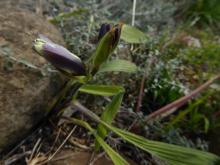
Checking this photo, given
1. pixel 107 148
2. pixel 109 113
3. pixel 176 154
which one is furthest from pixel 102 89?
pixel 176 154

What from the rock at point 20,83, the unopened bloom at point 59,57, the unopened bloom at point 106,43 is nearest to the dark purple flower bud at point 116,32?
the unopened bloom at point 106,43

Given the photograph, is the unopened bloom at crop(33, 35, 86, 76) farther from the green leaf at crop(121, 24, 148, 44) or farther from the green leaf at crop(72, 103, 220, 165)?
the green leaf at crop(121, 24, 148, 44)

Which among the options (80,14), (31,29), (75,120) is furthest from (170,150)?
(80,14)

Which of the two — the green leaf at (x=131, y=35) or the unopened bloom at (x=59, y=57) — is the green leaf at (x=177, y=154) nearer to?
the unopened bloom at (x=59, y=57)

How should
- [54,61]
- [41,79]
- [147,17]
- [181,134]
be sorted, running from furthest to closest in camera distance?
[147,17] → [181,134] → [41,79] → [54,61]

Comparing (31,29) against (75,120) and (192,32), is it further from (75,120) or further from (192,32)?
(192,32)
